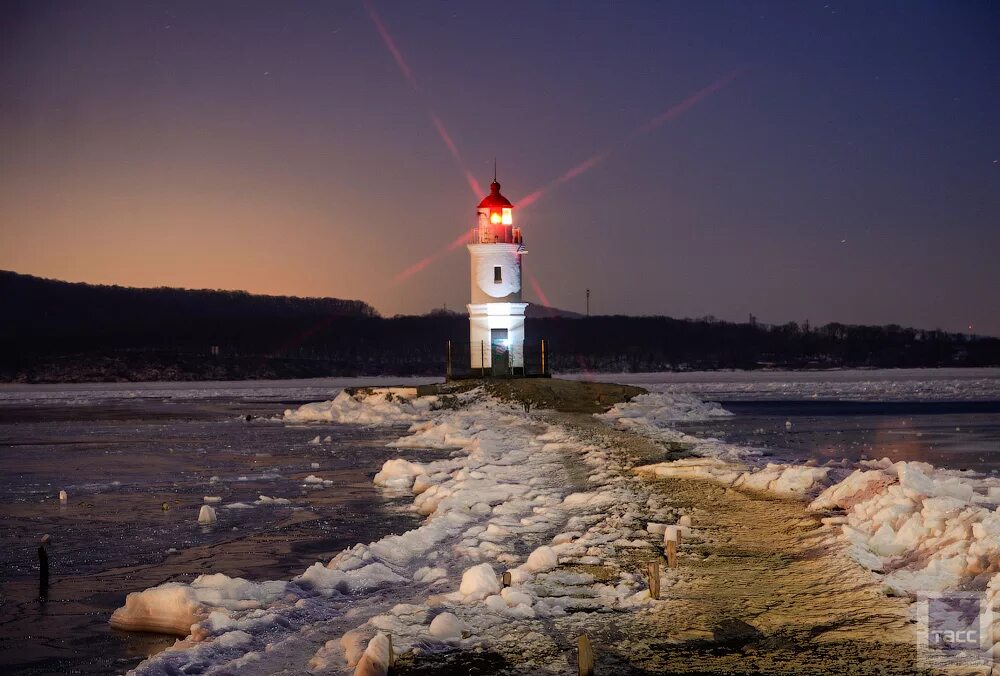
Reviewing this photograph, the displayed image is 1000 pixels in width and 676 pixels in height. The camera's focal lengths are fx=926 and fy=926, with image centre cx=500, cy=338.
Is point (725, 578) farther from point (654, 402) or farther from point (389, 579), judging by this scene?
point (654, 402)

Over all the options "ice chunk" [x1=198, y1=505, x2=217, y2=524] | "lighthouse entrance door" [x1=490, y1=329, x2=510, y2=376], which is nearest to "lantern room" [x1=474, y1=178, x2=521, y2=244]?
"lighthouse entrance door" [x1=490, y1=329, x2=510, y2=376]

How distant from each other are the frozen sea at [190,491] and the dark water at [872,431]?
0.18 ft

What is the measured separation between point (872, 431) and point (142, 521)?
61.5 ft

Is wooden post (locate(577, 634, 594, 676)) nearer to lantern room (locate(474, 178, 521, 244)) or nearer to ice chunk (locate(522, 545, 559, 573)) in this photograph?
ice chunk (locate(522, 545, 559, 573))

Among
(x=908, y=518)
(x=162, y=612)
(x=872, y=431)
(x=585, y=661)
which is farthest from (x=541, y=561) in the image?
(x=872, y=431)

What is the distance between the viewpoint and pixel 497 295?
121 ft

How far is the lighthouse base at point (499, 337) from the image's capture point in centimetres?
3681

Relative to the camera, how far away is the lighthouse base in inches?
1449

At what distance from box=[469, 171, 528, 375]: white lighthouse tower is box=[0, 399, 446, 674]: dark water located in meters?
12.1

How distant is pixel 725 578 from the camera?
7.95 m

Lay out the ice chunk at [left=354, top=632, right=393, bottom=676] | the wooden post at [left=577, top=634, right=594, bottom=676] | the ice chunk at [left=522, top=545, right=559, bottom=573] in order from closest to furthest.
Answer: the wooden post at [left=577, top=634, right=594, bottom=676] < the ice chunk at [left=354, top=632, right=393, bottom=676] < the ice chunk at [left=522, top=545, right=559, bottom=573]

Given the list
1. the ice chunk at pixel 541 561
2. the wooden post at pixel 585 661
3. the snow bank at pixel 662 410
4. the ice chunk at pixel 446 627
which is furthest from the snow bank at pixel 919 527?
the snow bank at pixel 662 410

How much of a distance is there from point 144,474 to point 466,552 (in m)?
10.3

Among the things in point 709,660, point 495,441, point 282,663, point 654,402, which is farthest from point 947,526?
point 654,402
